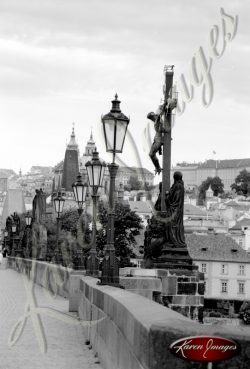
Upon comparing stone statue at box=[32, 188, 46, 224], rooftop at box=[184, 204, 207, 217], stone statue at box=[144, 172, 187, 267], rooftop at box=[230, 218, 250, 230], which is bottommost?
stone statue at box=[144, 172, 187, 267]

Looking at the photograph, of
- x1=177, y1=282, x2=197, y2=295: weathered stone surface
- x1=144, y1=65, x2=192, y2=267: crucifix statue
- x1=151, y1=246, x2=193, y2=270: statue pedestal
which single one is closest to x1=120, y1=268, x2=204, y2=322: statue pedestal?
x1=177, y1=282, x2=197, y2=295: weathered stone surface

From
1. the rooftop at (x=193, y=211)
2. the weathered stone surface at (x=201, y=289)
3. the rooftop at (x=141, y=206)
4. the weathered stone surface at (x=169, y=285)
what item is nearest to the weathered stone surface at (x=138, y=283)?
the weathered stone surface at (x=169, y=285)

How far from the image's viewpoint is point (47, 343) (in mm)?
10977

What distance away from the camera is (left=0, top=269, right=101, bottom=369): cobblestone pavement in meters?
9.05

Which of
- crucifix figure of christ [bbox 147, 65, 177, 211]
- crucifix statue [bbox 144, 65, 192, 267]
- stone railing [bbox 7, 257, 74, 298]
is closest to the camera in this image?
crucifix statue [bbox 144, 65, 192, 267]

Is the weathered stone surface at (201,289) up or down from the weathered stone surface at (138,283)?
down

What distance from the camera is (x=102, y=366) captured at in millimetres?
8633

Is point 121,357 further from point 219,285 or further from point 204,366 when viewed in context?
point 219,285

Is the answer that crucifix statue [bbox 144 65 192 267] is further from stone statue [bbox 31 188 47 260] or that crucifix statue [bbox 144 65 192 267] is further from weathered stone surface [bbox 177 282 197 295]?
stone statue [bbox 31 188 47 260]

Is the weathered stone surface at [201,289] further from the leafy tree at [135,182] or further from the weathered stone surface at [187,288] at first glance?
the leafy tree at [135,182]

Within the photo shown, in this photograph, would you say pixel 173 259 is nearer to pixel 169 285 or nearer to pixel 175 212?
pixel 169 285

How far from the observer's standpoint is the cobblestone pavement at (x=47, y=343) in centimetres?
905

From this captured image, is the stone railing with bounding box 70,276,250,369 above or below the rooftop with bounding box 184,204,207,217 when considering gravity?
below

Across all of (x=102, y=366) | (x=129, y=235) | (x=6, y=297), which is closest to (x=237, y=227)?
(x=129, y=235)
